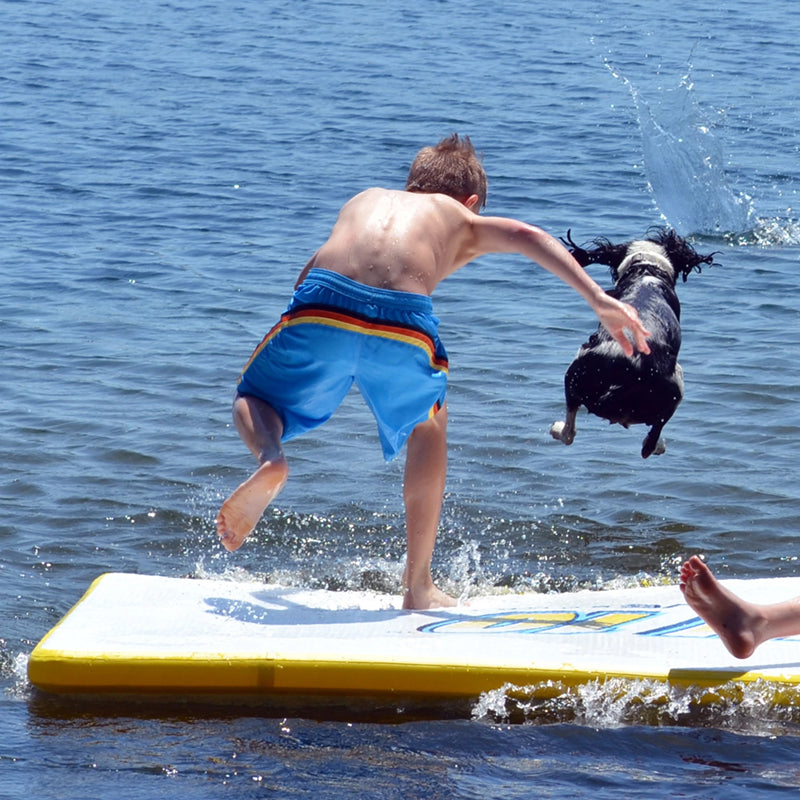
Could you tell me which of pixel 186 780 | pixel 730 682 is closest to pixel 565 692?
pixel 730 682

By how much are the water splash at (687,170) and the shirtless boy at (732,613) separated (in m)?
7.68

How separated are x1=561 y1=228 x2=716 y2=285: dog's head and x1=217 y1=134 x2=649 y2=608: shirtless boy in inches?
48.3

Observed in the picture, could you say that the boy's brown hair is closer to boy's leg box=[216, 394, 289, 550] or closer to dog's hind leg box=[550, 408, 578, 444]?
boy's leg box=[216, 394, 289, 550]

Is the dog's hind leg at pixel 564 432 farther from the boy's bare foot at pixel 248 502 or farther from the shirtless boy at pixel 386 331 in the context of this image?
the boy's bare foot at pixel 248 502

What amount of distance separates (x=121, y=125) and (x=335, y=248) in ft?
36.3

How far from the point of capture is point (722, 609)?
3928 mm

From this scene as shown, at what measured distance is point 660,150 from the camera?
13.6 meters

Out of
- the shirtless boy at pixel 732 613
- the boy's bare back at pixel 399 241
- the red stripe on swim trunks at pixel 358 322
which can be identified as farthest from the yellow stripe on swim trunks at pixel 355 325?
the shirtless boy at pixel 732 613

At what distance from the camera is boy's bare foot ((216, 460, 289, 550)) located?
4086 mm

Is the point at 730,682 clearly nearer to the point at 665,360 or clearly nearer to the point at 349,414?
the point at 665,360

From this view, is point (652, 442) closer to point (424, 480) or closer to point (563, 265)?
point (424, 480)

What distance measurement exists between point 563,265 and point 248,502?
3.76 ft

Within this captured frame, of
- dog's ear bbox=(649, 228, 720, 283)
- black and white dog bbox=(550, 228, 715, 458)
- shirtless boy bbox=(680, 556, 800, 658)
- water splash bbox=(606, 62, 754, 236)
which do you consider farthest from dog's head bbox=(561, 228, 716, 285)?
water splash bbox=(606, 62, 754, 236)

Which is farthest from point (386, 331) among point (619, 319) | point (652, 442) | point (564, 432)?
point (652, 442)
